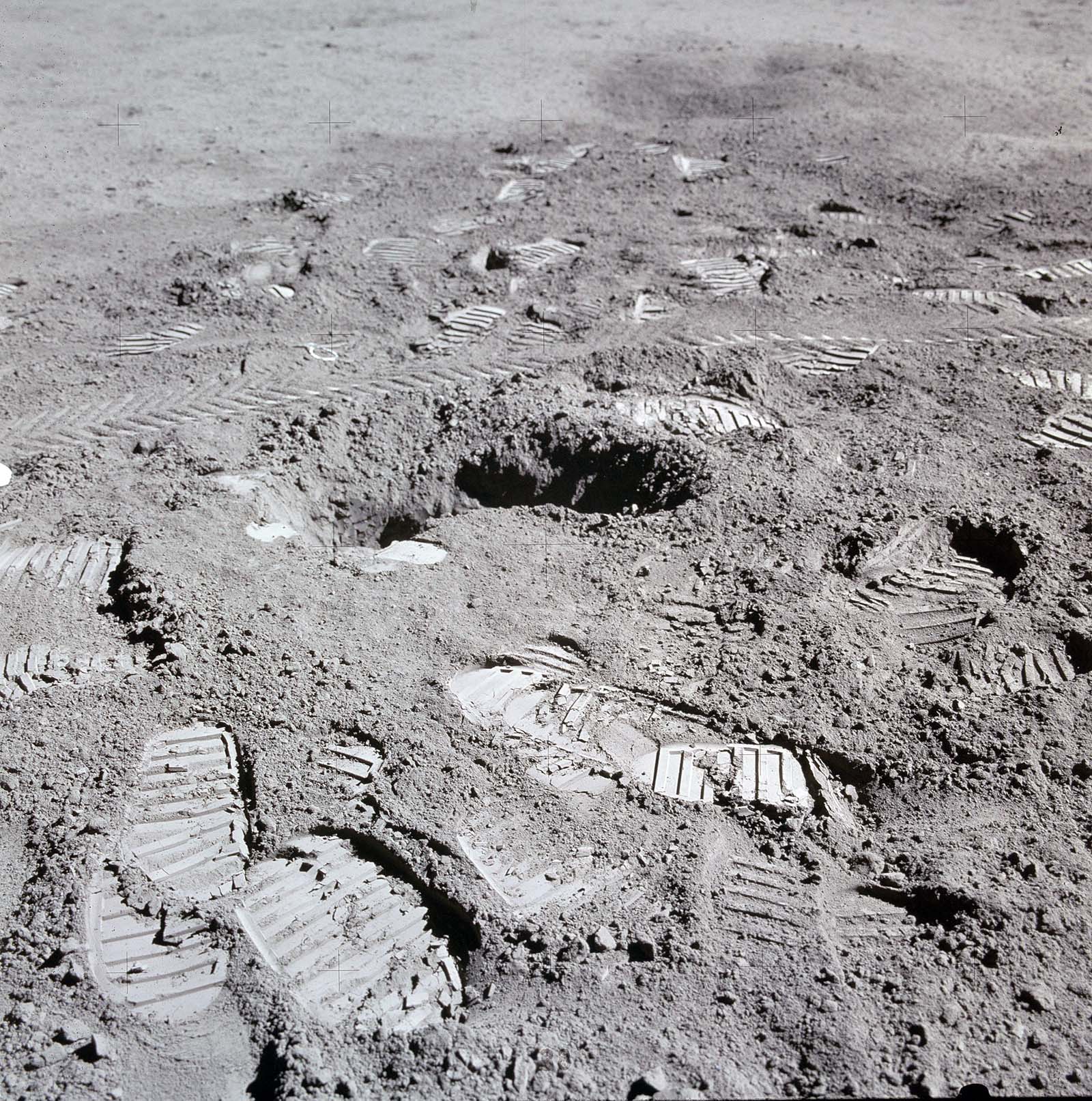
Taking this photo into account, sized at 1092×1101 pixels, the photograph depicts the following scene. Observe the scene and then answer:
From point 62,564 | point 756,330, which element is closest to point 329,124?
point 756,330

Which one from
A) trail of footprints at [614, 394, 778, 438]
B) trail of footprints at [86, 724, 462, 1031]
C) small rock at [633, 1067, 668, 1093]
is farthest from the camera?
trail of footprints at [614, 394, 778, 438]

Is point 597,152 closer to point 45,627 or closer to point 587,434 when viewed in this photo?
point 587,434

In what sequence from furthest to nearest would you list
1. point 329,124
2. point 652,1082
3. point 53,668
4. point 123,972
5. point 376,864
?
1. point 329,124
2. point 53,668
3. point 376,864
4. point 123,972
5. point 652,1082

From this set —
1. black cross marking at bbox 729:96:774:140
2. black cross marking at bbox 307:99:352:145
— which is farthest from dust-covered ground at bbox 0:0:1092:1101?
black cross marking at bbox 729:96:774:140

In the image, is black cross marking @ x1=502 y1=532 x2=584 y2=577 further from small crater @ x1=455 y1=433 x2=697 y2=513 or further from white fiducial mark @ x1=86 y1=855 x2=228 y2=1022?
white fiducial mark @ x1=86 y1=855 x2=228 y2=1022

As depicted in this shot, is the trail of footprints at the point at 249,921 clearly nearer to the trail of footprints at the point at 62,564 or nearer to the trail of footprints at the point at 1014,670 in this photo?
the trail of footprints at the point at 62,564

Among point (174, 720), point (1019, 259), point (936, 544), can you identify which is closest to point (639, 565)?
point (936, 544)

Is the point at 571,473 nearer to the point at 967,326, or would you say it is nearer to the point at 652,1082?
the point at 967,326
